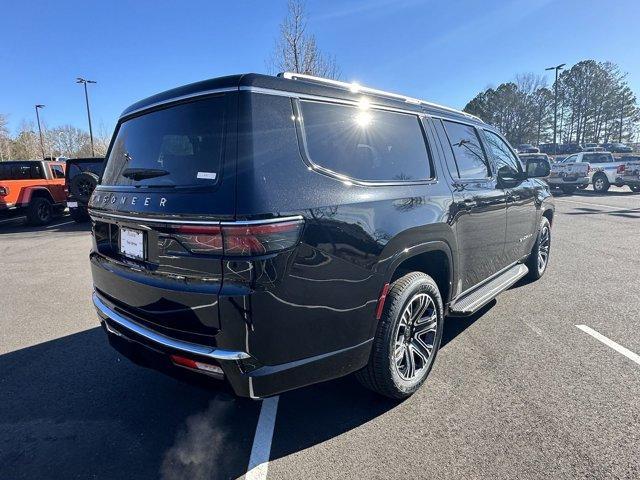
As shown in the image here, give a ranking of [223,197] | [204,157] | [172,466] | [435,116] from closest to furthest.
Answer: [223,197] < [204,157] < [172,466] < [435,116]

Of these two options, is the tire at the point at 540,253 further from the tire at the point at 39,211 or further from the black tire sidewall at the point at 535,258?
the tire at the point at 39,211

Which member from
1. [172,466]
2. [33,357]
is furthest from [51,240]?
[172,466]

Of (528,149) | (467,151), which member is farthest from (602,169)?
(528,149)

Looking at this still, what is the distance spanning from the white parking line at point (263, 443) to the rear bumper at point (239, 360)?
499mm

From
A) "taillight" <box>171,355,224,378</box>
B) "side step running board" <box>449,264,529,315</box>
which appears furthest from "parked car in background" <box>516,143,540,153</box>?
"taillight" <box>171,355,224,378</box>

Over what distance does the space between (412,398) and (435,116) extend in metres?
2.21

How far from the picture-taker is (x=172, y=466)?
2.24m

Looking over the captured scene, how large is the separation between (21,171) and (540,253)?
45.2ft

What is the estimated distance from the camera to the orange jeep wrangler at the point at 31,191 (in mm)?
11517

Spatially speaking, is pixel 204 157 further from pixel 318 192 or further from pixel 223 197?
pixel 318 192

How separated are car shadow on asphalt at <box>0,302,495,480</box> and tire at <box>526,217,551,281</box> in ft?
11.4

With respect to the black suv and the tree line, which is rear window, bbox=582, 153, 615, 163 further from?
the tree line

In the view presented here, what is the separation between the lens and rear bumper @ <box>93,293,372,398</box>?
6.43ft

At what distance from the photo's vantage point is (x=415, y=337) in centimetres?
291
